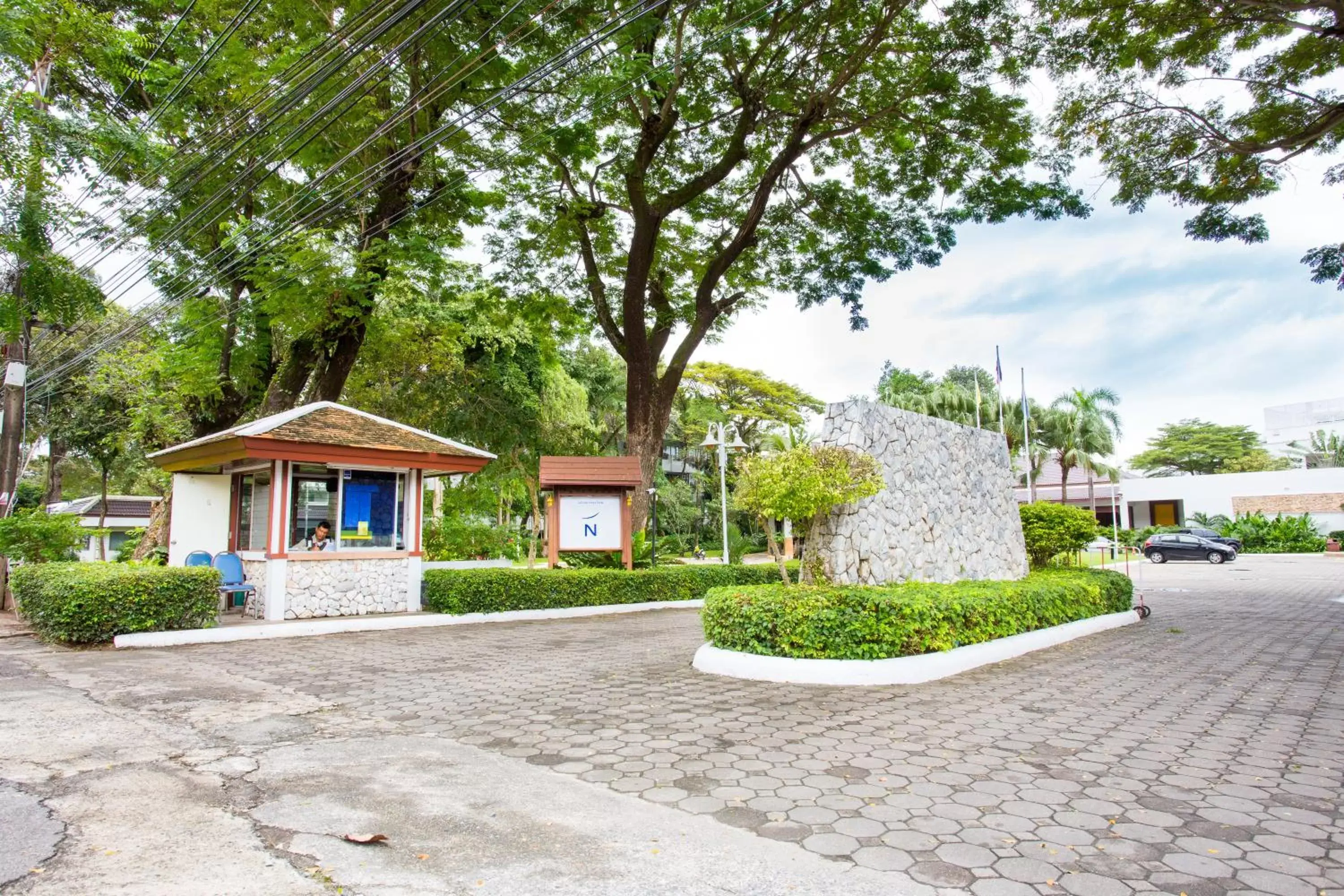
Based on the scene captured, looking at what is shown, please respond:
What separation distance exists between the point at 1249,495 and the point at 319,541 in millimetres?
42769

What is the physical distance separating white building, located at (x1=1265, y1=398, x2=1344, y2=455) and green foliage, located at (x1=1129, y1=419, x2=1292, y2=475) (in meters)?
7.26

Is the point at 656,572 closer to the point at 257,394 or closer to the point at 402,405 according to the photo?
the point at 257,394

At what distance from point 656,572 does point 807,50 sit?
9.89 meters

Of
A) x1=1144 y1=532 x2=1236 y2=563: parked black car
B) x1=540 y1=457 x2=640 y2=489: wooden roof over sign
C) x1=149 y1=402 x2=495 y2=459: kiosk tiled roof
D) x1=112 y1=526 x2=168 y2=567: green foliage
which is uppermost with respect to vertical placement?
x1=149 y1=402 x2=495 y2=459: kiosk tiled roof

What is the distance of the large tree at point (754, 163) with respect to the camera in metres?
13.0

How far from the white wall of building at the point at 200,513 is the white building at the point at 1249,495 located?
41.2 metres

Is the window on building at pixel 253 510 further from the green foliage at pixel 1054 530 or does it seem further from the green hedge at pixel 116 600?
the green foliage at pixel 1054 530

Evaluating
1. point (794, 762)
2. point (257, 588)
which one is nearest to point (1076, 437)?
point (257, 588)

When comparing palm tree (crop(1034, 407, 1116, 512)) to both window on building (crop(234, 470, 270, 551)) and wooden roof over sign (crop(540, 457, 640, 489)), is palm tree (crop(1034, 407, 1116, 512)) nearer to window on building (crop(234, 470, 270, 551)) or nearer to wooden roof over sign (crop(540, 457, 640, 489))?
wooden roof over sign (crop(540, 457, 640, 489))

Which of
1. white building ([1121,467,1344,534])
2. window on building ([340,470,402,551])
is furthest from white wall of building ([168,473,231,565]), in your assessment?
white building ([1121,467,1344,534])

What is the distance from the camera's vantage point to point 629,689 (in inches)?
272

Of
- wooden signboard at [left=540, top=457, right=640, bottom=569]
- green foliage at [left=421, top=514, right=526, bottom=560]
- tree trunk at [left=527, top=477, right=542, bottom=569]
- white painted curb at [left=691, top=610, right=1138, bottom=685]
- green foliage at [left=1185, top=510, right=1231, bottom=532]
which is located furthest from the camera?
green foliage at [left=1185, top=510, right=1231, bottom=532]

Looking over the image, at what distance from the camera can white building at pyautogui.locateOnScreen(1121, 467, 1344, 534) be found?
36.5 meters

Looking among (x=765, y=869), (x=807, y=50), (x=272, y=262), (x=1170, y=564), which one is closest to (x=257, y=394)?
(x=272, y=262)
